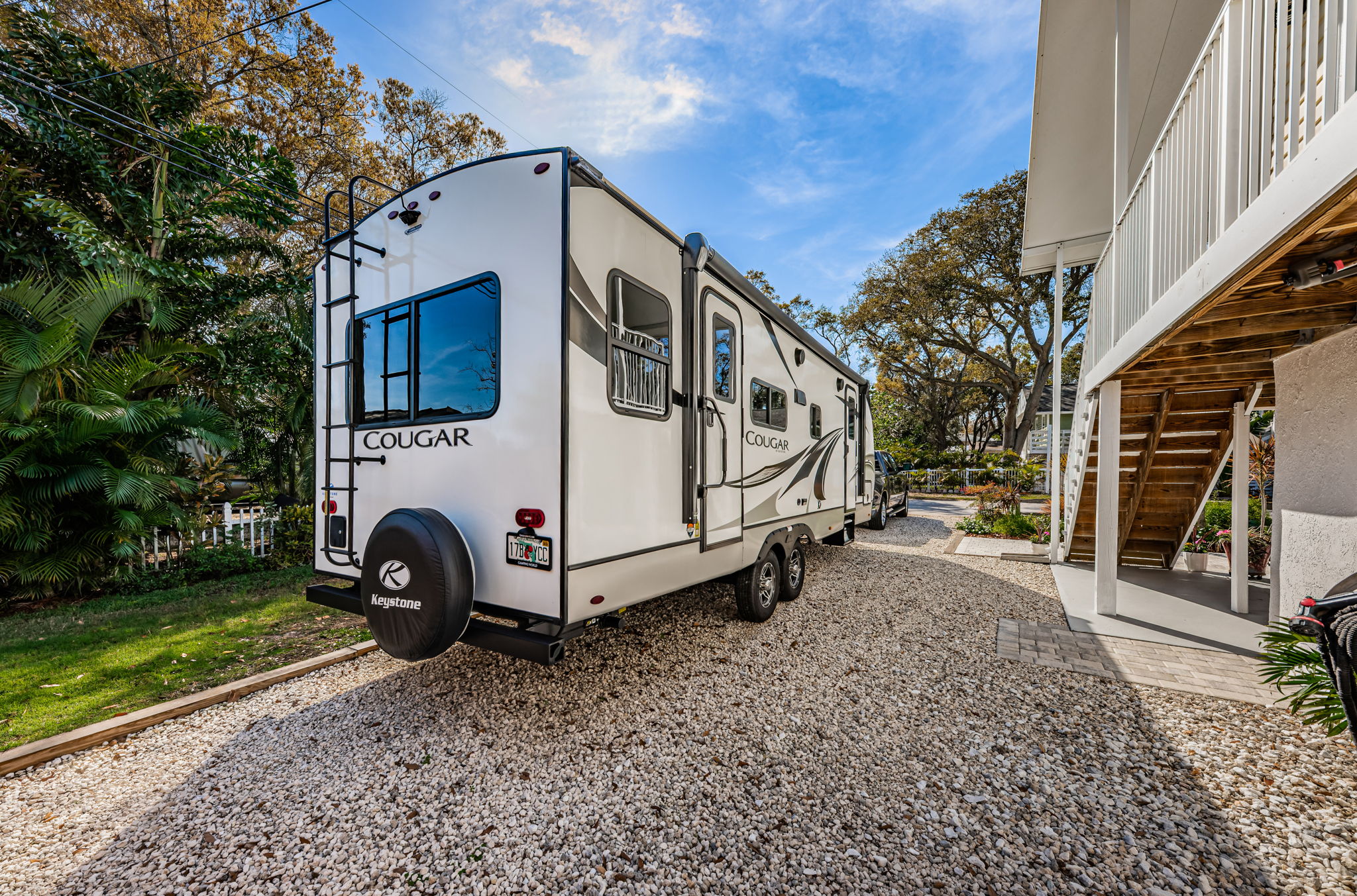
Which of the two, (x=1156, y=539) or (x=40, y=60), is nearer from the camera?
(x=40, y=60)

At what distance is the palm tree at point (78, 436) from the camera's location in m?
4.69

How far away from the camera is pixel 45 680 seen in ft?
11.5

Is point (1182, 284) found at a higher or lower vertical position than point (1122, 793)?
higher

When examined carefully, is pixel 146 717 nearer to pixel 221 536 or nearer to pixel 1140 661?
pixel 221 536

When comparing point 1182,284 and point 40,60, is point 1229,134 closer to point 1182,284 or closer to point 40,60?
point 1182,284

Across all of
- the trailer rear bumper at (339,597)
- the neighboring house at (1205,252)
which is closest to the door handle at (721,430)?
the trailer rear bumper at (339,597)

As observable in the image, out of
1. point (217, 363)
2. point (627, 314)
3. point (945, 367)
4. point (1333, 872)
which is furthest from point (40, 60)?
point (945, 367)

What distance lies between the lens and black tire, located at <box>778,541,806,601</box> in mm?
5582

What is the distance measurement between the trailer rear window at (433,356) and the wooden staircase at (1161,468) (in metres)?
5.99

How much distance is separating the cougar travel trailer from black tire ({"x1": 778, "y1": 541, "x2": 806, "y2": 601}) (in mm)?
1463

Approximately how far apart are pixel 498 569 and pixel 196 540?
18.4 ft

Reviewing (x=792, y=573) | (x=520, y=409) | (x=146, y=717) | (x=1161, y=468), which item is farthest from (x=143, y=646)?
(x=1161, y=468)

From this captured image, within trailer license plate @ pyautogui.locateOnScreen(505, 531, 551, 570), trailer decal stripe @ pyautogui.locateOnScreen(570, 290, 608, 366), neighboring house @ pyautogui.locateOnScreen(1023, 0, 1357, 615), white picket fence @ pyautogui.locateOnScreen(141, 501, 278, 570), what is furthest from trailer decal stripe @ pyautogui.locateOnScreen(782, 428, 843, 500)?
white picket fence @ pyautogui.locateOnScreen(141, 501, 278, 570)

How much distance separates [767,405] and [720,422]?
1.04 m
